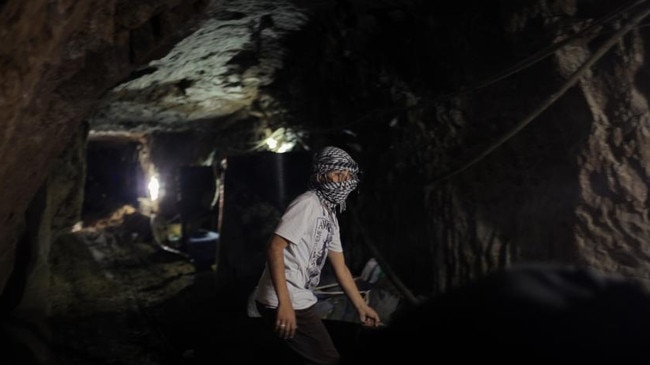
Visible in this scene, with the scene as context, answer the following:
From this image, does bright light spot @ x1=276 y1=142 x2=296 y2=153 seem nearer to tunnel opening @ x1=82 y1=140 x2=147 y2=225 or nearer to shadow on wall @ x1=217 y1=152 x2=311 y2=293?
shadow on wall @ x1=217 y1=152 x2=311 y2=293

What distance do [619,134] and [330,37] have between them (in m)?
3.79

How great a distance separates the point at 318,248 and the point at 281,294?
0.46m

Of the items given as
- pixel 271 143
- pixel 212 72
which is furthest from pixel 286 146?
pixel 212 72

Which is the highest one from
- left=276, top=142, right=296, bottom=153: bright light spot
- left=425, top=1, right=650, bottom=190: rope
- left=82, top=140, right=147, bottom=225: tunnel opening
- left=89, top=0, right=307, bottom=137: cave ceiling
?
left=89, top=0, right=307, bottom=137: cave ceiling

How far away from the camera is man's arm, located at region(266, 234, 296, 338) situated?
262 cm

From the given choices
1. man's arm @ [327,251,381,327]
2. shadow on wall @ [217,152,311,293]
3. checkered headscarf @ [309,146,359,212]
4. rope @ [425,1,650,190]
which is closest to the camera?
rope @ [425,1,650,190]

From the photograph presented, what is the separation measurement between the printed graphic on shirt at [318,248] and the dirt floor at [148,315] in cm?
93

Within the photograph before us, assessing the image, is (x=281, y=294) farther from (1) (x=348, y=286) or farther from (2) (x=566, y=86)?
(2) (x=566, y=86)

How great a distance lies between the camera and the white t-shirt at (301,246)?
273 cm

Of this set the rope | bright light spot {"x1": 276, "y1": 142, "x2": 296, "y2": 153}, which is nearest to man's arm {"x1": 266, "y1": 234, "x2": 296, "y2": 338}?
the rope

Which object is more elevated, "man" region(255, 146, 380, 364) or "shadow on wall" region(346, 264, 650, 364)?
"shadow on wall" region(346, 264, 650, 364)

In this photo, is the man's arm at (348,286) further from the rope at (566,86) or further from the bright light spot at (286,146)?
the bright light spot at (286,146)

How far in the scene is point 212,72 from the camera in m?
6.56

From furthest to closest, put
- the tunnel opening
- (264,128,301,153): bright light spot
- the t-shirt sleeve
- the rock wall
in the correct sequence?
the tunnel opening < (264,128,301,153): bright light spot < the rock wall < the t-shirt sleeve
